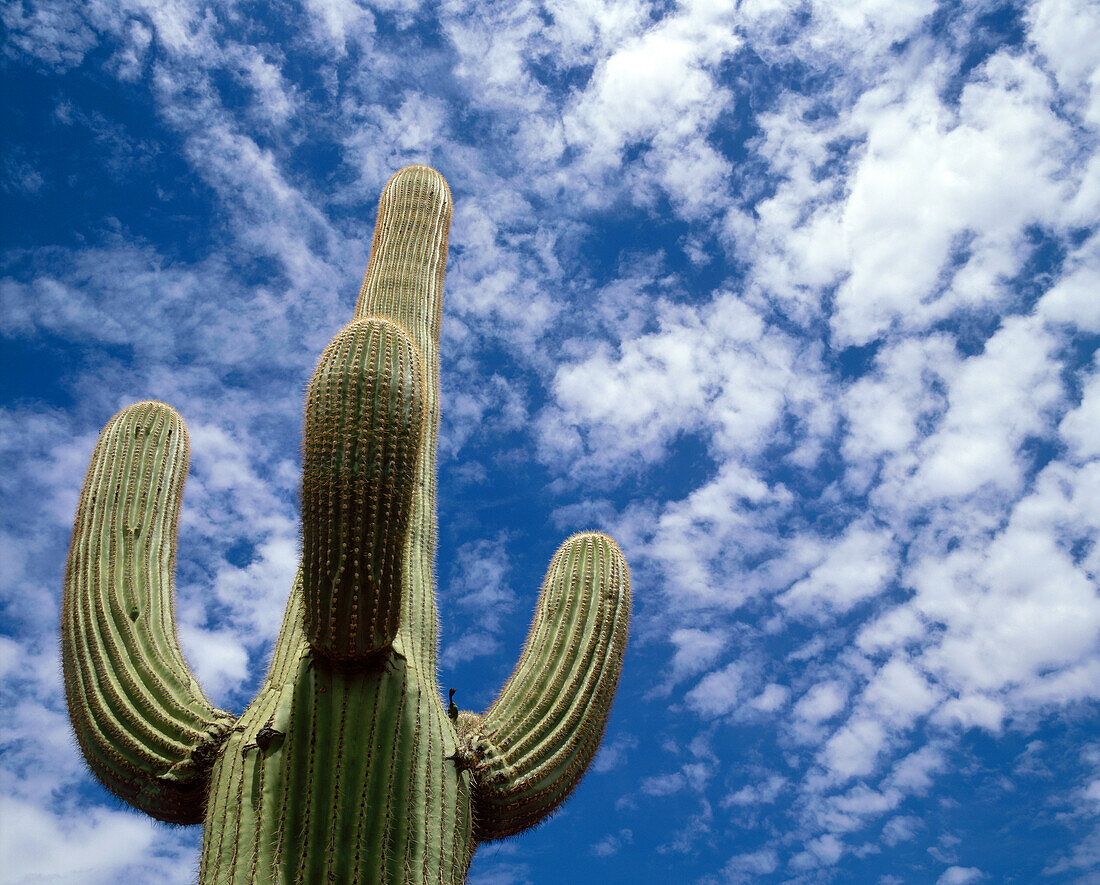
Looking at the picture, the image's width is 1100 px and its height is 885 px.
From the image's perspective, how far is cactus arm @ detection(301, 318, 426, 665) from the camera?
363cm

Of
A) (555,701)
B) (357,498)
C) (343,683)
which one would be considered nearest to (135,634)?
(343,683)

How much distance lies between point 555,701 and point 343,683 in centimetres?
132

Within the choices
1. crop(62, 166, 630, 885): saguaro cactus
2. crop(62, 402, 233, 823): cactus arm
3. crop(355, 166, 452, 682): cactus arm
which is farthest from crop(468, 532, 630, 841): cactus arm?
crop(62, 402, 233, 823): cactus arm

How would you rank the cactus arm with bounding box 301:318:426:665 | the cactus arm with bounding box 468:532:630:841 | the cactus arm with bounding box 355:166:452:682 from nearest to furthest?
the cactus arm with bounding box 301:318:426:665 < the cactus arm with bounding box 468:532:630:841 < the cactus arm with bounding box 355:166:452:682

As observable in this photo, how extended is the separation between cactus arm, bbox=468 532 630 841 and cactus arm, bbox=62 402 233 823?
1386mm

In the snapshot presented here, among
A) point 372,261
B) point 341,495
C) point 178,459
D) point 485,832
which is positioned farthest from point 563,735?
point 372,261

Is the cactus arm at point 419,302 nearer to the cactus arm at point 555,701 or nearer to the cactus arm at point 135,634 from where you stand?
the cactus arm at point 555,701

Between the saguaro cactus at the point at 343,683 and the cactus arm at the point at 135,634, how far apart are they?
0.01 metres

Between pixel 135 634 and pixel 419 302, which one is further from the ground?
pixel 419 302

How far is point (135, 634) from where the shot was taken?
465cm

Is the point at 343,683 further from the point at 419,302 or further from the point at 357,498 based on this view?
the point at 419,302

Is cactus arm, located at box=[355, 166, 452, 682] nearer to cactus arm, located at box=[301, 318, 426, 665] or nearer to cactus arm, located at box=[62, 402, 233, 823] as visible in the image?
cactus arm, located at box=[301, 318, 426, 665]

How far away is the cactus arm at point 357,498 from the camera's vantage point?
363 centimetres

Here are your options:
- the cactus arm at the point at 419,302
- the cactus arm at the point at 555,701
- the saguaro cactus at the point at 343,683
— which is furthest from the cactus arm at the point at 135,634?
the cactus arm at the point at 555,701
